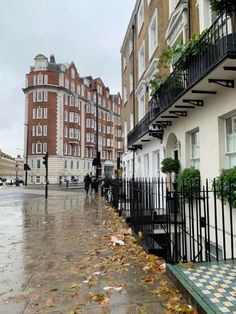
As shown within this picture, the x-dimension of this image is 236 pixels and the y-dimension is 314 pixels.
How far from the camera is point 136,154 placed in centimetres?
2080

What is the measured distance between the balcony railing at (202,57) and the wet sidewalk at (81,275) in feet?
14.1

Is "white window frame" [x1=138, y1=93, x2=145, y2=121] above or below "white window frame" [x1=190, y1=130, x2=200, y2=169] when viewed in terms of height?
above

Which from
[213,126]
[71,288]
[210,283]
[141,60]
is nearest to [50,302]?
[71,288]

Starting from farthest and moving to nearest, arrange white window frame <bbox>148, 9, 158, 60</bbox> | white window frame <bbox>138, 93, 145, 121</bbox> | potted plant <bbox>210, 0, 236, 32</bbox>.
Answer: white window frame <bbox>138, 93, 145, 121</bbox> < white window frame <bbox>148, 9, 158, 60</bbox> < potted plant <bbox>210, 0, 236, 32</bbox>

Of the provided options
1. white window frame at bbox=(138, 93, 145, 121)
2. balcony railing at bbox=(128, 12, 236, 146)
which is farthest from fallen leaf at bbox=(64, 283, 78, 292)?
white window frame at bbox=(138, 93, 145, 121)

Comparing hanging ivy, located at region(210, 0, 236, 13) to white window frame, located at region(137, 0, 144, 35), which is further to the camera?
white window frame, located at region(137, 0, 144, 35)

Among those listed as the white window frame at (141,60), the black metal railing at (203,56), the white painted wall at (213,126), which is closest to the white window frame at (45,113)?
the white window frame at (141,60)

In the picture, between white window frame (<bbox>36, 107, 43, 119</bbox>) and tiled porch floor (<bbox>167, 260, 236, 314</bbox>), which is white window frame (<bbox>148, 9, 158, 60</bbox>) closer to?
tiled porch floor (<bbox>167, 260, 236, 314</bbox>)

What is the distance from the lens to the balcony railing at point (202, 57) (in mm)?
6135

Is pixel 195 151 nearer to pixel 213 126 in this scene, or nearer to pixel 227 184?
pixel 213 126

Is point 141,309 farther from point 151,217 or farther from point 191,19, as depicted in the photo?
point 191,19

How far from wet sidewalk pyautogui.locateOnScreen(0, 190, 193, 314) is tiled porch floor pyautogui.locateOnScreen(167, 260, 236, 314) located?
0.66 ft

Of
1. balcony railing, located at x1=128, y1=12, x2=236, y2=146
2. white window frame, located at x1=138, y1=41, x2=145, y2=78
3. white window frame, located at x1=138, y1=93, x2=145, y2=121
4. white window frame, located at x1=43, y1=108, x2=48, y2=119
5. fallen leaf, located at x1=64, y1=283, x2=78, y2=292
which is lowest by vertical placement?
fallen leaf, located at x1=64, y1=283, x2=78, y2=292

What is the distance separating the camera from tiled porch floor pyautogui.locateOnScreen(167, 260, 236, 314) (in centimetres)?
342
